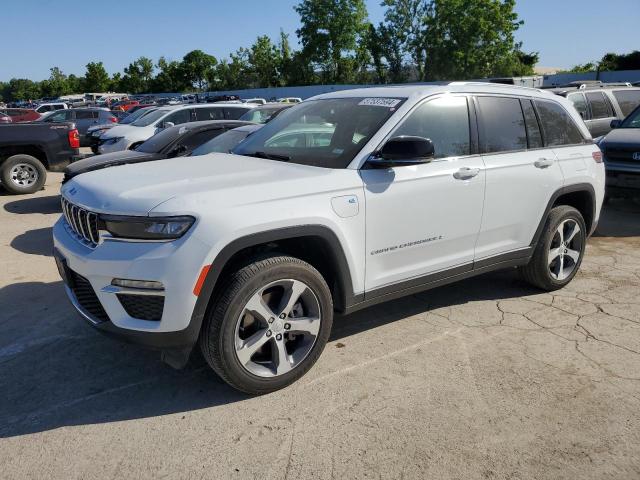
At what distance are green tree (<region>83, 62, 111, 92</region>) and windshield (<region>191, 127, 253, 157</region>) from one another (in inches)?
3857

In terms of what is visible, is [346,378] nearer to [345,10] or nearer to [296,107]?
[296,107]

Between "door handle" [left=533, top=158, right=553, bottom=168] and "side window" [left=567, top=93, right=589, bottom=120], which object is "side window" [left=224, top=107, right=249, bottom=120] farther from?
"door handle" [left=533, top=158, right=553, bottom=168]

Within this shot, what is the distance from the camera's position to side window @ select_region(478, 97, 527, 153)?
406cm

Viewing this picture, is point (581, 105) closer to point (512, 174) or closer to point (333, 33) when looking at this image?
point (512, 174)

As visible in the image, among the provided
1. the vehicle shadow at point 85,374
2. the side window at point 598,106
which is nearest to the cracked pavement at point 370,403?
the vehicle shadow at point 85,374

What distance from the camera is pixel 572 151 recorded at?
183 inches

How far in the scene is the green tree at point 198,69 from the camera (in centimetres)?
8550

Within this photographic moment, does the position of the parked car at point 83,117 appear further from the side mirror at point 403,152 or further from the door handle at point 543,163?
the side mirror at point 403,152

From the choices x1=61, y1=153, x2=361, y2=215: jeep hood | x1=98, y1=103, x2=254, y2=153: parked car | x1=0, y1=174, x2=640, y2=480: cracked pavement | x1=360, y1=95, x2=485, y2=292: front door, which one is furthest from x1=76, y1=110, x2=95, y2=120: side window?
x1=360, y1=95, x2=485, y2=292: front door

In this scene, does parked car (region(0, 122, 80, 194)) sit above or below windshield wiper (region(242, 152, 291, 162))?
below

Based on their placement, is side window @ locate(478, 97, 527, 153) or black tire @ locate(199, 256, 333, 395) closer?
black tire @ locate(199, 256, 333, 395)

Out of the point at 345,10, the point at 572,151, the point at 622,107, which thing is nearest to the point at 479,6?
the point at 345,10

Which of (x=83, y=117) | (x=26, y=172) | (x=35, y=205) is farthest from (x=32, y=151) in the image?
(x=83, y=117)

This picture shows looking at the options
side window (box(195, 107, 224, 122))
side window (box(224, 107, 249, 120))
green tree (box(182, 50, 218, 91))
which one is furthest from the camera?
green tree (box(182, 50, 218, 91))
